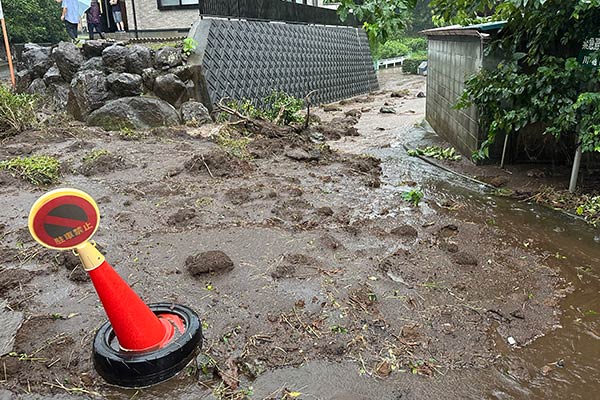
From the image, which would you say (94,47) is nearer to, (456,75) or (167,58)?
(167,58)

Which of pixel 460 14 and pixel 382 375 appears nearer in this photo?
pixel 382 375

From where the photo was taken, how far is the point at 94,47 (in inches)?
376

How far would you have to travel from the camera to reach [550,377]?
2.57 m

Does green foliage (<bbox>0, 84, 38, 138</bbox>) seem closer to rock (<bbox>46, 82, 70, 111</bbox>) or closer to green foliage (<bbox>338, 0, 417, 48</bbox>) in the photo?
rock (<bbox>46, 82, 70, 111</bbox>)

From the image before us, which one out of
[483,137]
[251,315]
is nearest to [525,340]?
[251,315]

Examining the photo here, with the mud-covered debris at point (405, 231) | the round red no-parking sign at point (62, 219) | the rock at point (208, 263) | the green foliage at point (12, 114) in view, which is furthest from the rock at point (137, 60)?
the round red no-parking sign at point (62, 219)

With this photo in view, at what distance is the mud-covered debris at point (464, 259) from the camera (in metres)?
3.79

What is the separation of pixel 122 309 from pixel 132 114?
6791 millimetres

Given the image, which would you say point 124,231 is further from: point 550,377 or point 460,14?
point 460,14

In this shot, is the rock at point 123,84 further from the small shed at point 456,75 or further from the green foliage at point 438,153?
the small shed at point 456,75

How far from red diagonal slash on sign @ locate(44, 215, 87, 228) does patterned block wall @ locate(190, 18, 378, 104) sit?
7.66 metres

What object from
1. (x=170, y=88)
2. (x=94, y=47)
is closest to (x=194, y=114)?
Result: (x=170, y=88)

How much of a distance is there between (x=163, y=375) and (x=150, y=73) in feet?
25.8

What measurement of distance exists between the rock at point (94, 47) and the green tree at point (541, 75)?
6.91 meters
